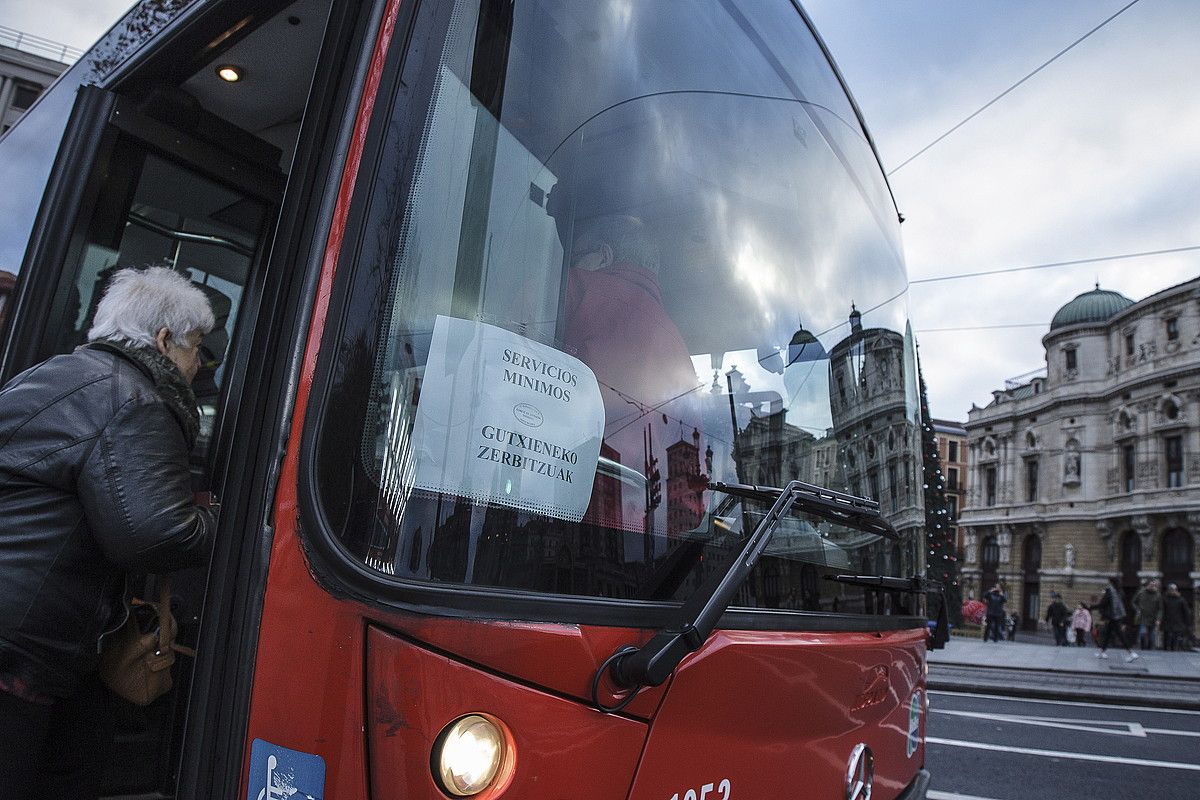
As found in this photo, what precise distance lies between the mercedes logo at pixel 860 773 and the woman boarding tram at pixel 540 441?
0.01 metres

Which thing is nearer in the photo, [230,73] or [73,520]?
[73,520]

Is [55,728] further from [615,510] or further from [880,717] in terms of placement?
[880,717]

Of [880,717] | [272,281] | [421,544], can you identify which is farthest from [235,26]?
[880,717]

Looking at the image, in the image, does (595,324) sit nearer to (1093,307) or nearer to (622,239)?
(622,239)

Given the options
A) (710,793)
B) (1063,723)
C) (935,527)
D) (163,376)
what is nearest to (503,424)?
(710,793)

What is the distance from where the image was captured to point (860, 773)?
5.55 ft

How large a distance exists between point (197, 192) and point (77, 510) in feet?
4.50

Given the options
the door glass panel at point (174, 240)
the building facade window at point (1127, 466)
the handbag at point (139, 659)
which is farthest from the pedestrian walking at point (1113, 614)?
the building facade window at point (1127, 466)

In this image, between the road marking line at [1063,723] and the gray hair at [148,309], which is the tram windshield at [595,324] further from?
the road marking line at [1063,723]

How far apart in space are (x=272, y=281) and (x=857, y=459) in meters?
1.32

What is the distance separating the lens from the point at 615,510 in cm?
124

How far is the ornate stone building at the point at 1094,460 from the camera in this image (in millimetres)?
37656

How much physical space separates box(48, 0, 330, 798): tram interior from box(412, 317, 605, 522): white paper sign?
0.73 meters

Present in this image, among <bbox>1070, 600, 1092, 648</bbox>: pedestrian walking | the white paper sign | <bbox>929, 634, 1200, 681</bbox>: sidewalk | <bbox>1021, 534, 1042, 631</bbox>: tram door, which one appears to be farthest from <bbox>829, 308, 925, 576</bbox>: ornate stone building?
<bbox>1021, 534, 1042, 631</bbox>: tram door
